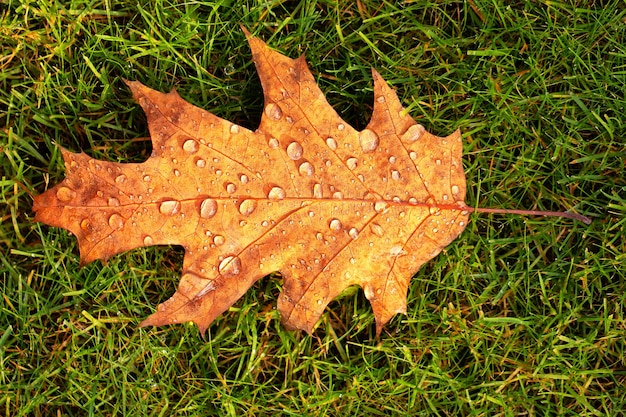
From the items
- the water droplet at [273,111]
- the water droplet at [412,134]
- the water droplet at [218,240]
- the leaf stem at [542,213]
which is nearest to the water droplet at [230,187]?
the water droplet at [218,240]

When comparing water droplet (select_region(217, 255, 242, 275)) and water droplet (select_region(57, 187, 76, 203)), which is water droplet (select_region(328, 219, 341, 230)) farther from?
water droplet (select_region(57, 187, 76, 203))

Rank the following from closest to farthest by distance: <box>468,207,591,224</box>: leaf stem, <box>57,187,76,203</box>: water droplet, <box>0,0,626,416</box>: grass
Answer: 1. <box>57,187,76,203</box>: water droplet
2. <box>468,207,591,224</box>: leaf stem
3. <box>0,0,626,416</box>: grass

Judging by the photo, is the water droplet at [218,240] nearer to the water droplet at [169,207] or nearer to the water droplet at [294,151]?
the water droplet at [169,207]

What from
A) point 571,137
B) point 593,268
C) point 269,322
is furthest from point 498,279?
point 269,322

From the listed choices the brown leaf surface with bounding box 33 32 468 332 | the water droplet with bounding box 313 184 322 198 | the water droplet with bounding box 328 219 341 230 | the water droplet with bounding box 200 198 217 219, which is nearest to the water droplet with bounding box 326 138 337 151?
the brown leaf surface with bounding box 33 32 468 332

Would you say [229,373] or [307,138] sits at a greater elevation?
[307,138]

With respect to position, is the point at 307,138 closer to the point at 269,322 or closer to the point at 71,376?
the point at 269,322
